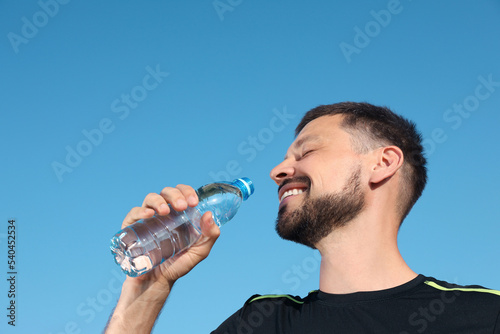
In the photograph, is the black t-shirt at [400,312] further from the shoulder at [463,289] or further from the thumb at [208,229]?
the thumb at [208,229]

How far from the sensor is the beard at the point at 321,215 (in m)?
3.08

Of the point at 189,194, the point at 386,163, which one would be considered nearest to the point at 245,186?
the point at 189,194

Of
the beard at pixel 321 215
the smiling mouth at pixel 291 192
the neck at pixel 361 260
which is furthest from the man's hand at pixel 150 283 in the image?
the neck at pixel 361 260

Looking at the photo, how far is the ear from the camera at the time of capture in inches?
130

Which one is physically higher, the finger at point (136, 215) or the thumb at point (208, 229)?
the finger at point (136, 215)

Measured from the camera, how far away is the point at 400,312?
8.64 ft

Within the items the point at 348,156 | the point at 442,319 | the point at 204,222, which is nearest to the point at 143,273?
the point at 204,222

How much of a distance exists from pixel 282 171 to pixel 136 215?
1.14 m

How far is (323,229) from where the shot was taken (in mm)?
3084

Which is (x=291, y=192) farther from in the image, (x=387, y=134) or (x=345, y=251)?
(x=387, y=134)

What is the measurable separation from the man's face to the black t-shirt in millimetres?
470

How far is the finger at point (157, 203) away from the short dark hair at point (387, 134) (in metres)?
1.53

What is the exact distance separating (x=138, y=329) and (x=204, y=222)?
2.69 feet

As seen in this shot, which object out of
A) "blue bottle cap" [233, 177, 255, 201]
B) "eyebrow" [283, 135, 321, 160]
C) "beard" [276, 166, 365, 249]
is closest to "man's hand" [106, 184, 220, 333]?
"blue bottle cap" [233, 177, 255, 201]
